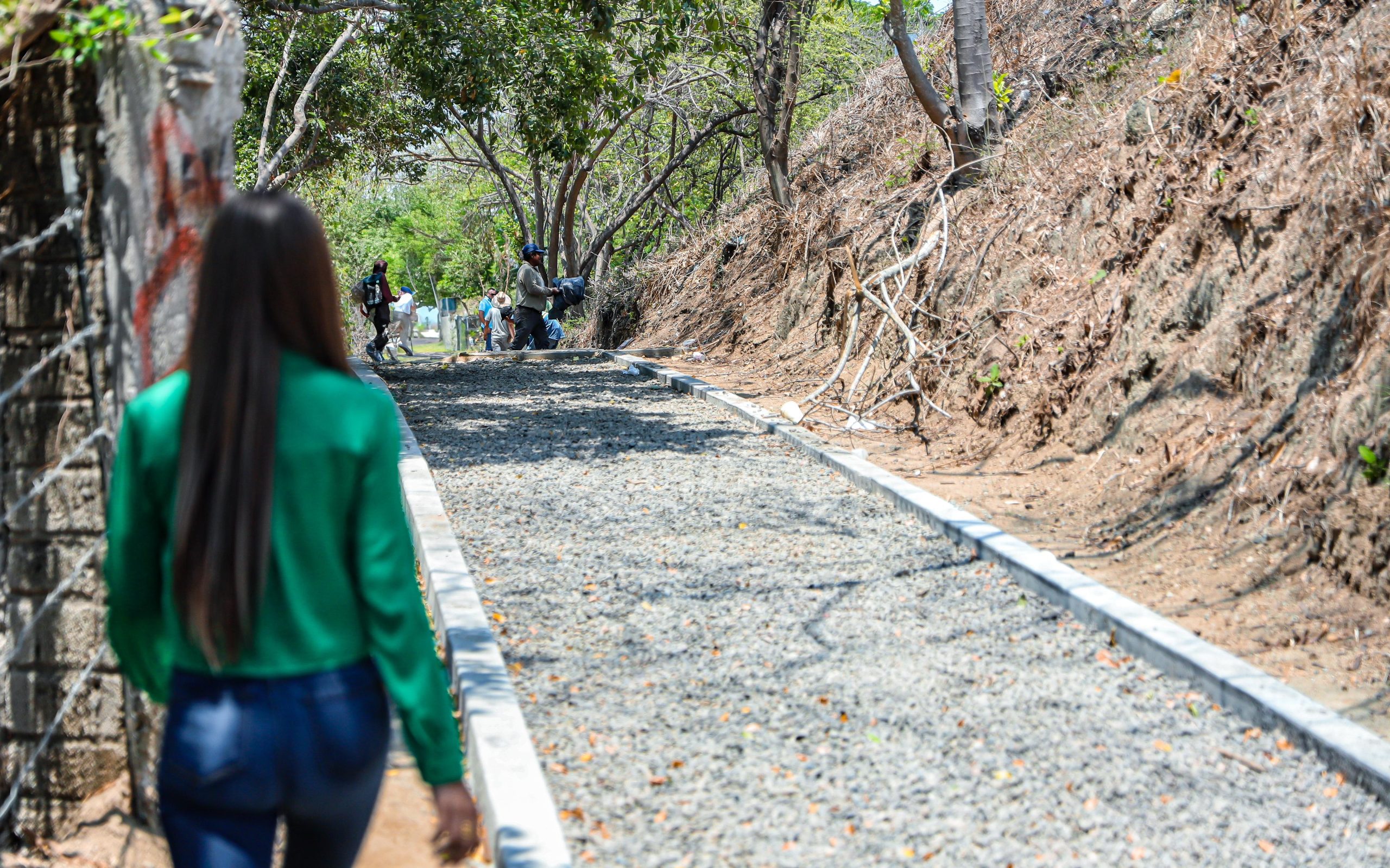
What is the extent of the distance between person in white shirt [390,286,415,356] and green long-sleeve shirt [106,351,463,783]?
76.5 ft

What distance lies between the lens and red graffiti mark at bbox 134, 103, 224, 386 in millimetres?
2867

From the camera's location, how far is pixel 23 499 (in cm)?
268

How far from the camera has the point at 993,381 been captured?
9.38 meters

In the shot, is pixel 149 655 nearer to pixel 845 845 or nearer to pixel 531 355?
pixel 845 845

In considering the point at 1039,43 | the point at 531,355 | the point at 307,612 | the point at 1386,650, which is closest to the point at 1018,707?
the point at 1386,650

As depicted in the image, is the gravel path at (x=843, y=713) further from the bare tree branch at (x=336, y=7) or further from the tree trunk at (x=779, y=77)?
the tree trunk at (x=779, y=77)

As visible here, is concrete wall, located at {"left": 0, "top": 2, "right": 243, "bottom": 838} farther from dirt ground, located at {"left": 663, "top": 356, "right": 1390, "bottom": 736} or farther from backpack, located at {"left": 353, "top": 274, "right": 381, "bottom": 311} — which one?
backpack, located at {"left": 353, "top": 274, "right": 381, "bottom": 311}

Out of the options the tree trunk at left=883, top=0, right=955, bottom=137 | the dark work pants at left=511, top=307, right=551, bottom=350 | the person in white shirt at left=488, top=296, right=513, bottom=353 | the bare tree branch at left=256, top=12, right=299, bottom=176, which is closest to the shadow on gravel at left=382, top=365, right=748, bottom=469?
the dark work pants at left=511, top=307, right=551, bottom=350

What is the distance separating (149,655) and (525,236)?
2647cm

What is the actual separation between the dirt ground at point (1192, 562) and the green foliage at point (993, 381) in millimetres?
425

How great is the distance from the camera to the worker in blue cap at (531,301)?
17719 millimetres

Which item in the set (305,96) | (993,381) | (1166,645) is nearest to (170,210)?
(1166,645)

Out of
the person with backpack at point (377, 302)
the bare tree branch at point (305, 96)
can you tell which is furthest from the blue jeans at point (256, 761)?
the person with backpack at point (377, 302)

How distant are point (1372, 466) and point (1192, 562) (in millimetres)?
972
